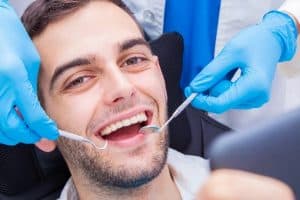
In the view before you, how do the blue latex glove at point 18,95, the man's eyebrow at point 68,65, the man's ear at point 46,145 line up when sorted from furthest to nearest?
the man's ear at point 46,145 → the man's eyebrow at point 68,65 → the blue latex glove at point 18,95

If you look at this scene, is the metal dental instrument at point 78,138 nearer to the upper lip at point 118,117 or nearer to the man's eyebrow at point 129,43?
the upper lip at point 118,117

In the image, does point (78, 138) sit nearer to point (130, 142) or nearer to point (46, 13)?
point (130, 142)

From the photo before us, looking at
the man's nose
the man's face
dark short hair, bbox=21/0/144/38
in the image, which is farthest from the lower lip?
dark short hair, bbox=21/0/144/38

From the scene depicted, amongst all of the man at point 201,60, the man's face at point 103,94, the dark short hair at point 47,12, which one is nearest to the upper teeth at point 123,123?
the man's face at point 103,94

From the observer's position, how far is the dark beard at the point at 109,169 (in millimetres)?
1143

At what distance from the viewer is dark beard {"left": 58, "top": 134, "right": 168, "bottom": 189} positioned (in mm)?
1143

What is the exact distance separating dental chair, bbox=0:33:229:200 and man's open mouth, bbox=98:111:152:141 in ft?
1.00

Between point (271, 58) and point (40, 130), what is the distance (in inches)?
24.6

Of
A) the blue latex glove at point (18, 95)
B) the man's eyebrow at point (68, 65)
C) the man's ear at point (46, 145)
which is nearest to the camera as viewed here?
the blue latex glove at point (18, 95)

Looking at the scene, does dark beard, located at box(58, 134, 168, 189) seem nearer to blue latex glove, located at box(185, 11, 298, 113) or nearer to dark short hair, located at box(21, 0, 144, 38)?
blue latex glove, located at box(185, 11, 298, 113)

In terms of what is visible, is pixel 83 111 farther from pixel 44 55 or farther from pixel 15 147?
pixel 15 147

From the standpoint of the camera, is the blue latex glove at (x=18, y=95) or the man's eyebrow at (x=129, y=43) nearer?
the blue latex glove at (x=18, y=95)

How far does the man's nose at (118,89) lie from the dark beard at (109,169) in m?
0.13

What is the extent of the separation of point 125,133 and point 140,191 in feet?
0.49
